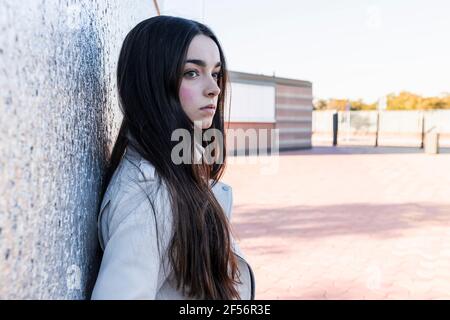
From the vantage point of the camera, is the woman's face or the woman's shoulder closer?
the woman's shoulder

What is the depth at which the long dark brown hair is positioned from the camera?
1.04m

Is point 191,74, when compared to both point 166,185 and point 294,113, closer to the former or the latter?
point 166,185

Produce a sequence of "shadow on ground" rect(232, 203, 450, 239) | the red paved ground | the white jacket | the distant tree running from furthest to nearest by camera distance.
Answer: the distant tree < "shadow on ground" rect(232, 203, 450, 239) < the red paved ground < the white jacket

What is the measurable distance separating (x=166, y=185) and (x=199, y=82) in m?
0.30

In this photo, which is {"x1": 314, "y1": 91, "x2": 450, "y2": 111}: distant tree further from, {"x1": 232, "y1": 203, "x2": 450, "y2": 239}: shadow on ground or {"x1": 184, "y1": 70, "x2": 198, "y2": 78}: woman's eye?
{"x1": 184, "y1": 70, "x2": 198, "y2": 78}: woman's eye

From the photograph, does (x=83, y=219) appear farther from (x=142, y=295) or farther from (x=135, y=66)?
(x=135, y=66)

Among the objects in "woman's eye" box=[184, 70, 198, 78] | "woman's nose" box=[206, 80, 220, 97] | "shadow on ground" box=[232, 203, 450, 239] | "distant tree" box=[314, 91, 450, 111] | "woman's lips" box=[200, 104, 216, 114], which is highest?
"distant tree" box=[314, 91, 450, 111]

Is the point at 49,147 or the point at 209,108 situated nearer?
the point at 49,147

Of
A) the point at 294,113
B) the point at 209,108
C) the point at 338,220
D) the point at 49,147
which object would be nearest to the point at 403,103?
the point at 294,113

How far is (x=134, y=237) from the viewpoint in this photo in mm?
895

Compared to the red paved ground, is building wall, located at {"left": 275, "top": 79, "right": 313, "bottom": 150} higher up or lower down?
higher up

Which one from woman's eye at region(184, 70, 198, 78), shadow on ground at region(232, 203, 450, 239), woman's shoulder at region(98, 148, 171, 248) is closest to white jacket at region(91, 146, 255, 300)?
woman's shoulder at region(98, 148, 171, 248)
